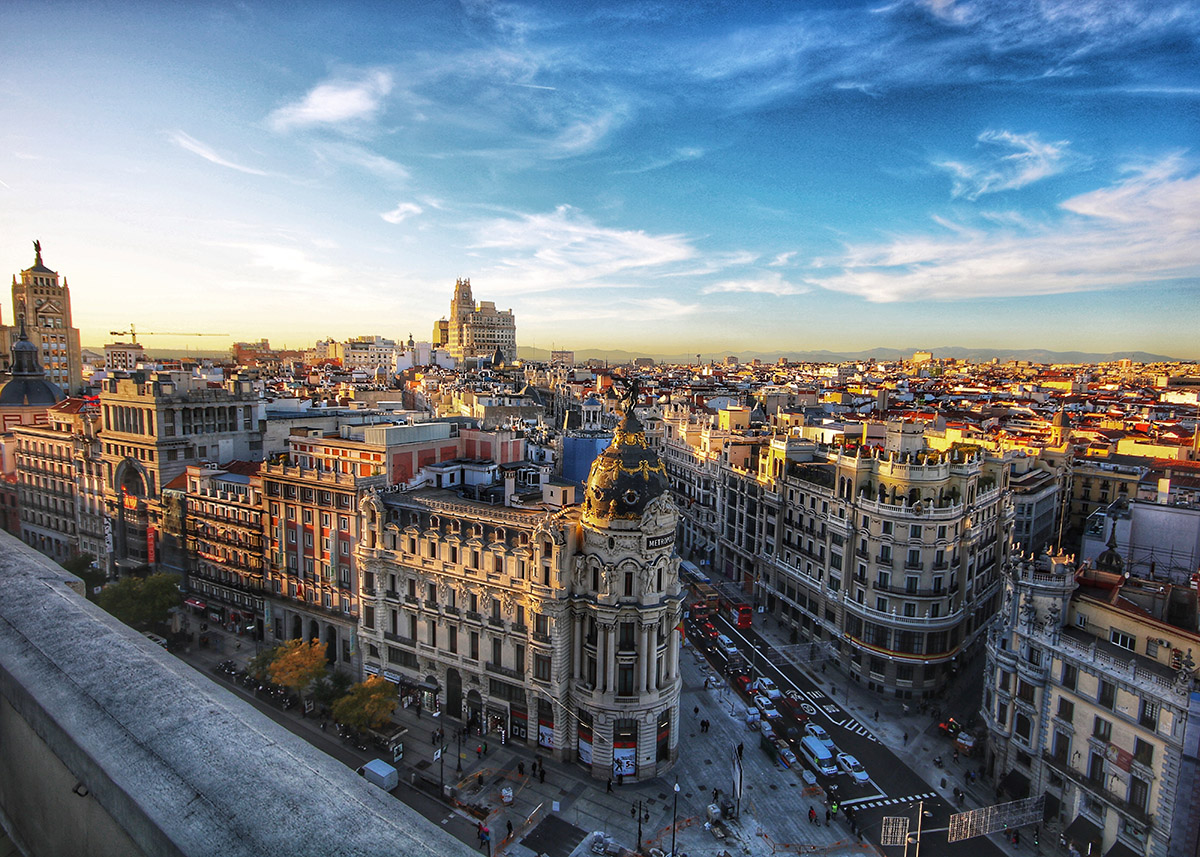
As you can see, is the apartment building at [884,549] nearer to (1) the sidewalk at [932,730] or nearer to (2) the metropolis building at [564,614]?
(1) the sidewalk at [932,730]

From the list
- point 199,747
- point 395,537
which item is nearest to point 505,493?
point 395,537

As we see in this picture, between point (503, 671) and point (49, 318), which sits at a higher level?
point (49, 318)

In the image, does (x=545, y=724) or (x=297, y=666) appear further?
(x=297, y=666)

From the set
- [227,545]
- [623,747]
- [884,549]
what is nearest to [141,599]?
[227,545]

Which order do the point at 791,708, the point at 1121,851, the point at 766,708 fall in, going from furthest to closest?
the point at 791,708
the point at 766,708
the point at 1121,851

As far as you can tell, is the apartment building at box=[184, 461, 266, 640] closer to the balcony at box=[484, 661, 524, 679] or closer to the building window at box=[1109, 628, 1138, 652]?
the balcony at box=[484, 661, 524, 679]

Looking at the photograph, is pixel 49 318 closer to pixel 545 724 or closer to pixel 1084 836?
pixel 545 724
